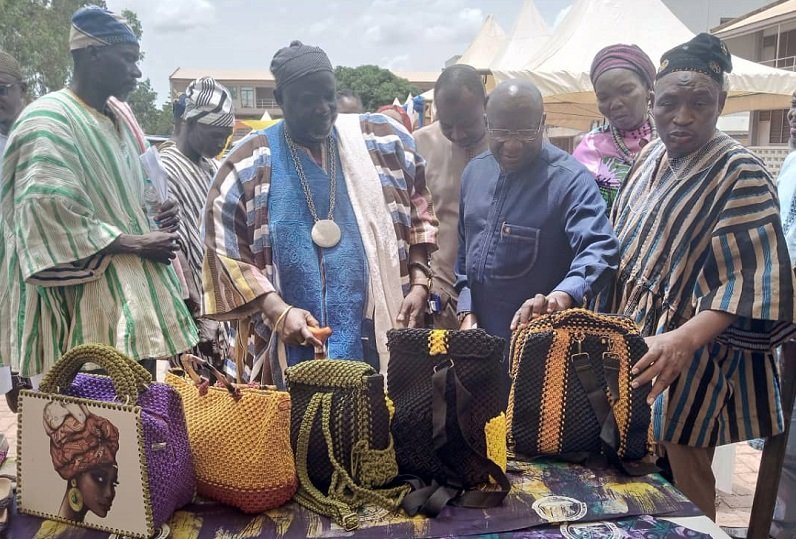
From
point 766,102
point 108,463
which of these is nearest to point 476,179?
point 108,463

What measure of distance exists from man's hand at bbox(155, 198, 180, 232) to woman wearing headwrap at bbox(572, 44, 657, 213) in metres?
1.88

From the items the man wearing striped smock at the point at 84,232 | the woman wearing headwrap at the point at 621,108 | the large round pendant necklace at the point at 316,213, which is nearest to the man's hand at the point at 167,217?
the man wearing striped smock at the point at 84,232

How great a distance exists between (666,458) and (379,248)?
45.0 inches

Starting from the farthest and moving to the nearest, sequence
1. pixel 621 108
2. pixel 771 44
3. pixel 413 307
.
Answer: pixel 771 44
pixel 621 108
pixel 413 307

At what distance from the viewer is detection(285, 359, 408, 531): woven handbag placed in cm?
145

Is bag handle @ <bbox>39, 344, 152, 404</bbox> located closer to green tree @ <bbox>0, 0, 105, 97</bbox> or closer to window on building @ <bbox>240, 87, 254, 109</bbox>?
green tree @ <bbox>0, 0, 105, 97</bbox>

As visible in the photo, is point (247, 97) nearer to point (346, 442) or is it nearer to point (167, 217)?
point (167, 217)

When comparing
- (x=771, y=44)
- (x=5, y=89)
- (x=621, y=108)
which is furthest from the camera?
(x=771, y=44)

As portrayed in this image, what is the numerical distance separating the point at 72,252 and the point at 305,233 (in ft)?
2.81

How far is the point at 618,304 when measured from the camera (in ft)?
7.00

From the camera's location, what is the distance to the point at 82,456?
1.33 metres

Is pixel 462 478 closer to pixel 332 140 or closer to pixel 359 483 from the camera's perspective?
pixel 359 483

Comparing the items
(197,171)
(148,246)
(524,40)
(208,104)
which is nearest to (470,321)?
(148,246)

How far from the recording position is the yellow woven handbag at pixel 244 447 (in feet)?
4.50
